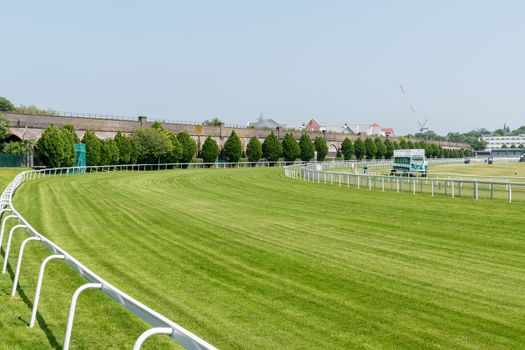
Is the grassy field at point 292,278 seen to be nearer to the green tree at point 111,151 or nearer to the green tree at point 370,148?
the green tree at point 111,151

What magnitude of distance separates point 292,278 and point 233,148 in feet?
251

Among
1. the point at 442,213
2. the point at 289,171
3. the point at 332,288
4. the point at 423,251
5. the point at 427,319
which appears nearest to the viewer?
the point at 427,319

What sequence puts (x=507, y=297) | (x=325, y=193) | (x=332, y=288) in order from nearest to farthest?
(x=507, y=297) < (x=332, y=288) < (x=325, y=193)

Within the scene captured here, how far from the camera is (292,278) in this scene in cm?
998

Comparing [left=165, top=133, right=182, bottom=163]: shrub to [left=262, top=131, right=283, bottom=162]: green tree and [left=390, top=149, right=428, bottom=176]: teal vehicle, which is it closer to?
[left=262, top=131, right=283, bottom=162]: green tree

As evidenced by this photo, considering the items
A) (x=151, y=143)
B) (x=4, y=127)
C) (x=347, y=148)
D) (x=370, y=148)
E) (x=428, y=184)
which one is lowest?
(x=428, y=184)

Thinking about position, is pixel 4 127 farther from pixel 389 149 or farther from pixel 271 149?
pixel 389 149

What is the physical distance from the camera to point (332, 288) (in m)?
Answer: 9.28

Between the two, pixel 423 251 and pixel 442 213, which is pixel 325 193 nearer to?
pixel 442 213

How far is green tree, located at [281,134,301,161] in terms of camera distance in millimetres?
96062

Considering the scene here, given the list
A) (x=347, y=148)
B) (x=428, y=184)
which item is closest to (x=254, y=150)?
(x=347, y=148)

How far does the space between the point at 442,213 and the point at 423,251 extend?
8.01 metres

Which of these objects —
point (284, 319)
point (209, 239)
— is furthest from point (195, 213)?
point (284, 319)

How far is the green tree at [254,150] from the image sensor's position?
91.0m
